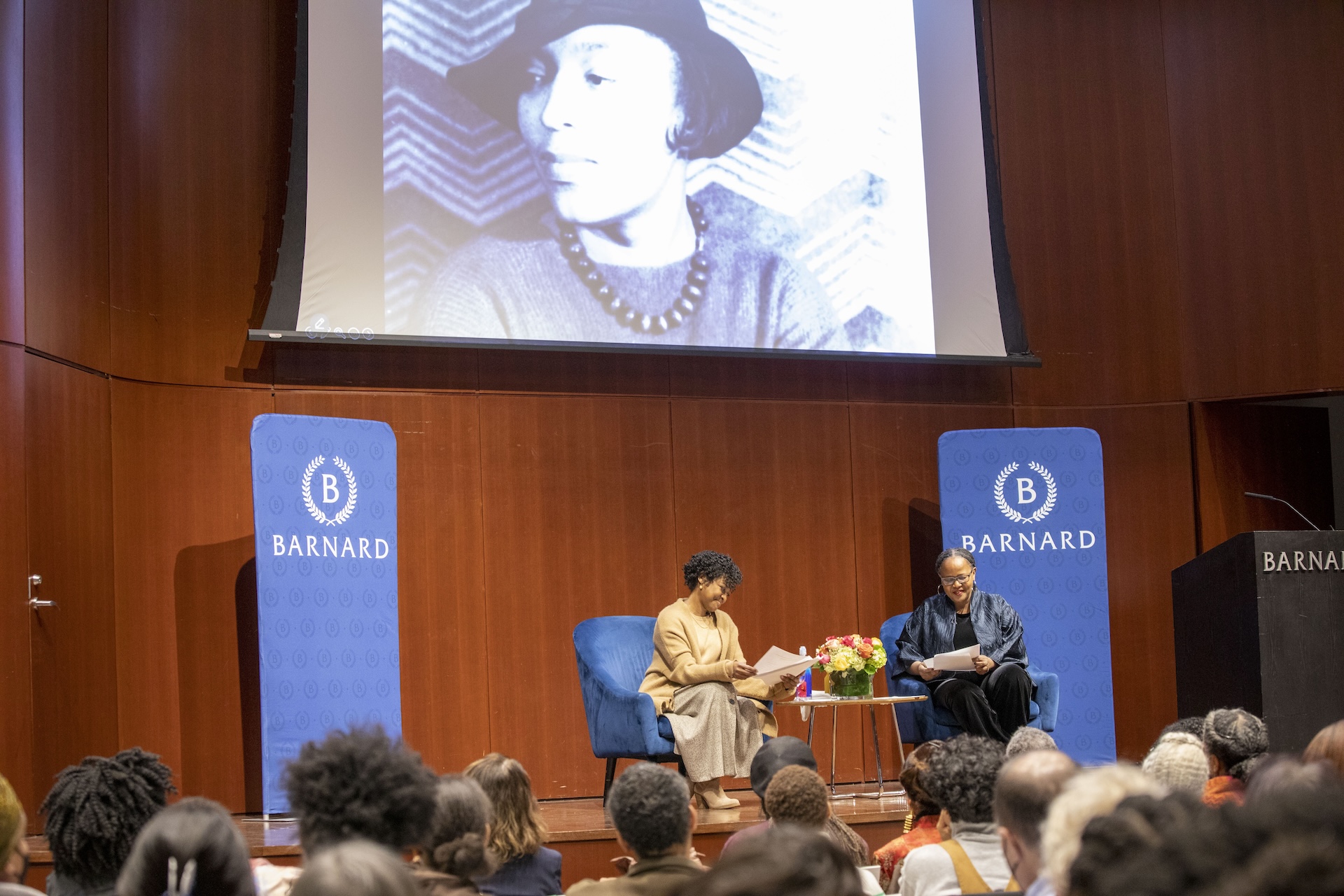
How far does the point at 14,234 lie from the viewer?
16.9 ft

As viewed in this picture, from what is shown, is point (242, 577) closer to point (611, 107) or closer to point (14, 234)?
point (14, 234)

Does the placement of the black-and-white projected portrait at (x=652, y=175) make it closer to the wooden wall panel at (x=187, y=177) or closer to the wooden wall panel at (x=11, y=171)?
the wooden wall panel at (x=187, y=177)

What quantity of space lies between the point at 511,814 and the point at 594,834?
2.04m

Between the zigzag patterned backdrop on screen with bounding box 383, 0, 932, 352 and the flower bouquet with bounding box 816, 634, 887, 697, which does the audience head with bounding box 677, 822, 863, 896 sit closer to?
the flower bouquet with bounding box 816, 634, 887, 697

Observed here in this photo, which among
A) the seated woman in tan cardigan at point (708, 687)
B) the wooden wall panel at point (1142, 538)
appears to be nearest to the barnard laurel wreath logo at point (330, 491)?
the seated woman in tan cardigan at point (708, 687)

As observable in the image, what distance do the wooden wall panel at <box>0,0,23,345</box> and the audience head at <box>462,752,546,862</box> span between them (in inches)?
130

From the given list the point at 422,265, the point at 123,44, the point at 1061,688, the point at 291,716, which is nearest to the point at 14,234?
the point at 123,44

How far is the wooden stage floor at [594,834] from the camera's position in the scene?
4371mm

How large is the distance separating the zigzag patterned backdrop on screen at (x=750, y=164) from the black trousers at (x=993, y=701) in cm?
207

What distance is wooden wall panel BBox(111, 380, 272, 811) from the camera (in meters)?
5.73

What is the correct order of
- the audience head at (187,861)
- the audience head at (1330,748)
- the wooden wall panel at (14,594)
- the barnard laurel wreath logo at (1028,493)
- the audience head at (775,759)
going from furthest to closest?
1. the barnard laurel wreath logo at (1028,493)
2. the wooden wall panel at (14,594)
3. the audience head at (775,759)
4. the audience head at (1330,748)
5. the audience head at (187,861)

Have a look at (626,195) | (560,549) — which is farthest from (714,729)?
(626,195)

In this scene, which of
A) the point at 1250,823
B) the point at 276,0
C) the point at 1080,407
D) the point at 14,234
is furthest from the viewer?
the point at 1080,407

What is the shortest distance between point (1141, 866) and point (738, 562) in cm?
551
